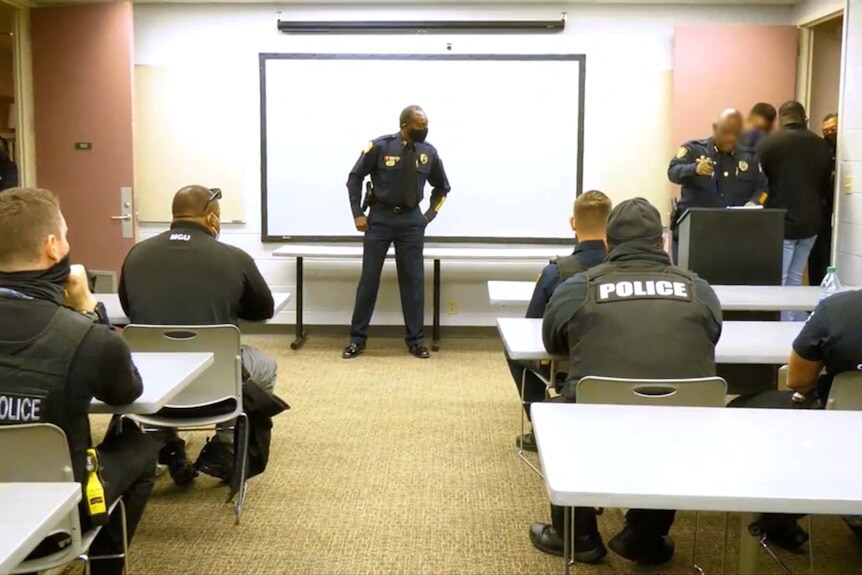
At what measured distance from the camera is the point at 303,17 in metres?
6.29

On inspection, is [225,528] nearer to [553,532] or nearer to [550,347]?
[553,532]

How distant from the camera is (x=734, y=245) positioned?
4262mm

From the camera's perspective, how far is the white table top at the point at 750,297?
3467mm

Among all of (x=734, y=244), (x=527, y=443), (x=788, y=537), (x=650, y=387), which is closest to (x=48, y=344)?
(x=650, y=387)

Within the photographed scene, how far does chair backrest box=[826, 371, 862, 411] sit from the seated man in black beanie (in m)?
0.32

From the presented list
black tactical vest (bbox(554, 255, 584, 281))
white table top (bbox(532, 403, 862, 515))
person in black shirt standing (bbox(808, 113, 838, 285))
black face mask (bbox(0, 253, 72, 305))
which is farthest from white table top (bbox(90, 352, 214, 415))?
person in black shirt standing (bbox(808, 113, 838, 285))

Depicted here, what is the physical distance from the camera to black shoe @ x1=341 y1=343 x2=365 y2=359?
5.85 m

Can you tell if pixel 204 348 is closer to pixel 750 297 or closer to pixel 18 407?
pixel 18 407

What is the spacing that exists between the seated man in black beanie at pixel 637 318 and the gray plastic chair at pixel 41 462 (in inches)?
54.9

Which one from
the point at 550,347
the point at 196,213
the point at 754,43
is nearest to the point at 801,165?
the point at 754,43

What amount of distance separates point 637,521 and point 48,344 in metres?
1.80

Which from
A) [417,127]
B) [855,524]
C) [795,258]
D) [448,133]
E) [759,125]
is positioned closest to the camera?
[855,524]

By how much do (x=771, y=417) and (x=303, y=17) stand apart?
17.2ft

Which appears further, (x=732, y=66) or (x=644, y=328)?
(x=732, y=66)
